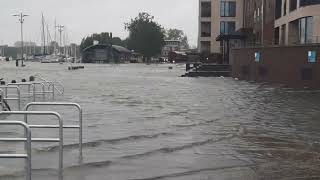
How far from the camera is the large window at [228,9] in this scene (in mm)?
99938

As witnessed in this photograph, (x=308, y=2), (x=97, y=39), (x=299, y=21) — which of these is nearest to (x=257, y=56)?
(x=299, y=21)

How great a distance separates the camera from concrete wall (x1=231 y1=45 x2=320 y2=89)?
1340 inches

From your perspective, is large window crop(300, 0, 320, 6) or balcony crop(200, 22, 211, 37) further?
balcony crop(200, 22, 211, 37)

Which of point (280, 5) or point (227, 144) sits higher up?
point (280, 5)

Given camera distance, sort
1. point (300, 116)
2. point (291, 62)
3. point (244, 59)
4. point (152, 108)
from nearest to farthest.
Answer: point (300, 116) → point (152, 108) → point (291, 62) → point (244, 59)

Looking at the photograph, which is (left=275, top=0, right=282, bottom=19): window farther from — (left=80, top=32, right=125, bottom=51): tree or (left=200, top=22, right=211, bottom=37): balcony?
(left=80, top=32, right=125, bottom=51): tree

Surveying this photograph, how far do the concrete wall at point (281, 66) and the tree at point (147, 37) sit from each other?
84.8 metres

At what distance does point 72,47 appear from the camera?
598ft

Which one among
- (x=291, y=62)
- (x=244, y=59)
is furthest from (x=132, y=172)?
(x=244, y=59)

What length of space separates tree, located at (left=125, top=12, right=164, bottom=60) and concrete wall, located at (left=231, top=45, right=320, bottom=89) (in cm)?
8482

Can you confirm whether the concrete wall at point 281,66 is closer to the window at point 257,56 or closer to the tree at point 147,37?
the window at point 257,56

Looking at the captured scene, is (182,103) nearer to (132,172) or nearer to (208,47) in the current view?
(132,172)

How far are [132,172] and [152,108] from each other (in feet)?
36.0

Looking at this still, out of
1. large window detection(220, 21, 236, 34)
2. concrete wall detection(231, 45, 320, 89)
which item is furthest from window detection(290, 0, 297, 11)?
large window detection(220, 21, 236, 34)
